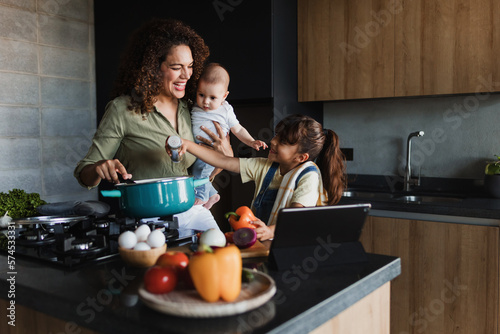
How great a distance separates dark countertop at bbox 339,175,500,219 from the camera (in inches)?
86.4

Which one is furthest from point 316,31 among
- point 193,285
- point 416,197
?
point 193,285

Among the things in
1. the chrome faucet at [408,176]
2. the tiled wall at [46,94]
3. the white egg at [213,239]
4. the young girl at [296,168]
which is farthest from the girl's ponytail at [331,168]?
the tiled wall at [46,94]

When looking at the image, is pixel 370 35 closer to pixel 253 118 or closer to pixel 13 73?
pixel 253 118

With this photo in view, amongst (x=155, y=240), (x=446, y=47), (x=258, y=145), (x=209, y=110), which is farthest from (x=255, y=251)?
(x=446, y=47)

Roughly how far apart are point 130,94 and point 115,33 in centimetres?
181

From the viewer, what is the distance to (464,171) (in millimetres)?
2721

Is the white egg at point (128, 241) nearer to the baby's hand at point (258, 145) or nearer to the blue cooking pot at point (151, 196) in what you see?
the blue cooking pot at point (151, 196)

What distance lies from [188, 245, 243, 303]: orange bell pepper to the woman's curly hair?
40.5 inches

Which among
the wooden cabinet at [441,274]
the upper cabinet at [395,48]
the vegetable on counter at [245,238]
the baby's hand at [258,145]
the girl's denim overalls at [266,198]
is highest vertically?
the upper cabinet at [395,48]

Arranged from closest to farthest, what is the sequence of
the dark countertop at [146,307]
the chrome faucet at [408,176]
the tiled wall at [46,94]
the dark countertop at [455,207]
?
the dark countertop at [146,307]
the dark countertop at [455,207]
the chrome faucet at [408,176]
the tiled wall at [46,94]

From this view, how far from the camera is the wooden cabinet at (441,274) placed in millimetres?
2156

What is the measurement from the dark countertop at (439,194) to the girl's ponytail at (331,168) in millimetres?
806

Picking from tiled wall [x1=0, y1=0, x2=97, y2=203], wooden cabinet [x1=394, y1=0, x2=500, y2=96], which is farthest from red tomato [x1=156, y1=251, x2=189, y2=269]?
tiled wall [x1=0, y1=0, x2=97, y2=203]

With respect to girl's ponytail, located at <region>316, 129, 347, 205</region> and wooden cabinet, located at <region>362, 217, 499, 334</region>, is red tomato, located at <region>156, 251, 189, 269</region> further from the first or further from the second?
wooden cabinet, located at <region>362, 217, 499, 334</region>
